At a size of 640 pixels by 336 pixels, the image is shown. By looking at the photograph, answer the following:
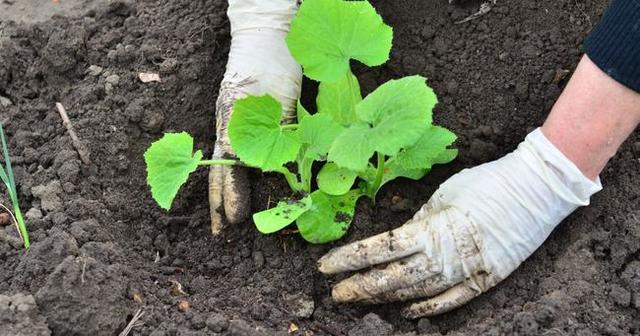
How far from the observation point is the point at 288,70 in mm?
2266

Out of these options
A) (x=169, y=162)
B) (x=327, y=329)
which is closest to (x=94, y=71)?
(x=169, y=162)

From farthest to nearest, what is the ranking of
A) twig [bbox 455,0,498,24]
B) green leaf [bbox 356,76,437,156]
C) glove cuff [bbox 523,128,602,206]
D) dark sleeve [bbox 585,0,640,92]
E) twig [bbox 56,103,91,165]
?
1. twig [bbox 455,0,498,24]
2. twig [bbox 56,103,91,165]
3. glove cuff [bbox 523,128,602,206]
4. dark sleeve [bbox 585,0,640,92]
5. green leaf [bbox 356,76,437,156]

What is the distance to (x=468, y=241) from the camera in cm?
188

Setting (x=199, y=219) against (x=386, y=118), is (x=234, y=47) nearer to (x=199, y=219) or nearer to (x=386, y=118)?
(x=199, y=219)

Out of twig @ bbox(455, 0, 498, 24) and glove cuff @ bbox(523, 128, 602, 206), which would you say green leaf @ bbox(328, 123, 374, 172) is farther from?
twig @ bbox(455, 0, 498, 24)

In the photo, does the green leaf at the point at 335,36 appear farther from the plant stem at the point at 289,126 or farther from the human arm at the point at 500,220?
the human arm at the point at 500,220

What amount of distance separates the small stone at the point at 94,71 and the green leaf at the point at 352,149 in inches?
38.3

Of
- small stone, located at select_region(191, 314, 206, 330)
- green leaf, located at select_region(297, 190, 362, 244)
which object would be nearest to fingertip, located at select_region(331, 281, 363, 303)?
green leaf, located at select_region(297, 190, 362, 244)

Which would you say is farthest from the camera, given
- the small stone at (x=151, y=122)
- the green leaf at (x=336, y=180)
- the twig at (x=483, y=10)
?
the twig at (x=483, y=10)

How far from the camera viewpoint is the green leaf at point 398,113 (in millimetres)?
1673

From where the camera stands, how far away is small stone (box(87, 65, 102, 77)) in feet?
7.64

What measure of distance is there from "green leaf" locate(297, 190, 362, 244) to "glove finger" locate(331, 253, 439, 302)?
166 mm

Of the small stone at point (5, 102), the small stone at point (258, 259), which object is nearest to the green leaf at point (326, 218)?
the small stone at point (258, 259)

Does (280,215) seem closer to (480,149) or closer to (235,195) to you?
(235,195)
